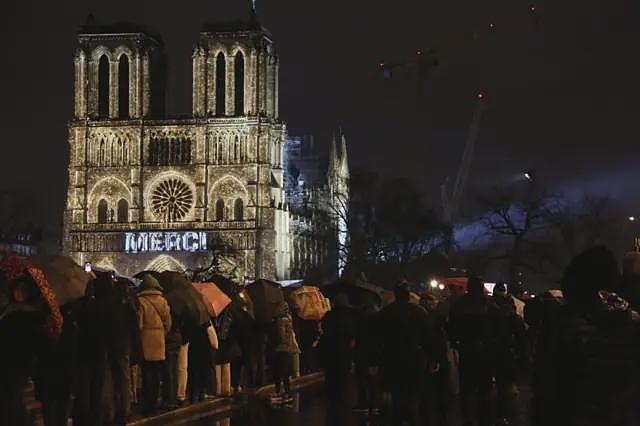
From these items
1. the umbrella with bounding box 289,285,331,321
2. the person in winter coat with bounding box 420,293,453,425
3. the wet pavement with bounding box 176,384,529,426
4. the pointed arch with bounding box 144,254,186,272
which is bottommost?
the wet pavement with bounding box 176,384,529,426

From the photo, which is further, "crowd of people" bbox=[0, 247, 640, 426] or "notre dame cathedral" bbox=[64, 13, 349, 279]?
"notre dame cathedral" bbox=[64, 13, 349, 279]

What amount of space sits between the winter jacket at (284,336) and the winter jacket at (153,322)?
5304mm

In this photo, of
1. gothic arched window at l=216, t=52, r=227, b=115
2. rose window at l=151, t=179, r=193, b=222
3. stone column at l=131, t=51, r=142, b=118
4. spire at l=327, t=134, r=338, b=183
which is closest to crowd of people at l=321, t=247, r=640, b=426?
gothic arched window at l=216, t=52, r=227, b=115

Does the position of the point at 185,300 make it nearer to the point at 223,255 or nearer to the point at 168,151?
the point at 223,255

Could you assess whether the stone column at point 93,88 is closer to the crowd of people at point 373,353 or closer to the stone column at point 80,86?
the stone column at point 80,86

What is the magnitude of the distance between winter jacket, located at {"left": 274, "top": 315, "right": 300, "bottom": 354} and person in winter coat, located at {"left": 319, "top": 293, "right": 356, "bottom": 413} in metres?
6.00

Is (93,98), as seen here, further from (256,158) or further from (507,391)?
(507,391)

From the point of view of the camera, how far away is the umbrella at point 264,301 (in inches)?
1001

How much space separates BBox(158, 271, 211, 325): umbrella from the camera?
68.9 ft

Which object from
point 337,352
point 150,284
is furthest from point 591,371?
point 150,284

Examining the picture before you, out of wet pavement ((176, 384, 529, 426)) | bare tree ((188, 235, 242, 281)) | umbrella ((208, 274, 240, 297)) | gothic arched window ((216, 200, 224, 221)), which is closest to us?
wet pavement ((176, 384, 529, 426))

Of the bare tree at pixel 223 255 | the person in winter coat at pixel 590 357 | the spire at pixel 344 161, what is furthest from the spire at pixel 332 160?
the person in winter coat at pixel 590 357

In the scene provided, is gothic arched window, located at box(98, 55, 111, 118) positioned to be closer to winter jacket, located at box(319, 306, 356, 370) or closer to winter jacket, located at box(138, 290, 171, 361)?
winter jacket, located at box(138, 290, 171, 361)

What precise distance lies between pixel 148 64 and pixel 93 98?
4.53 m
